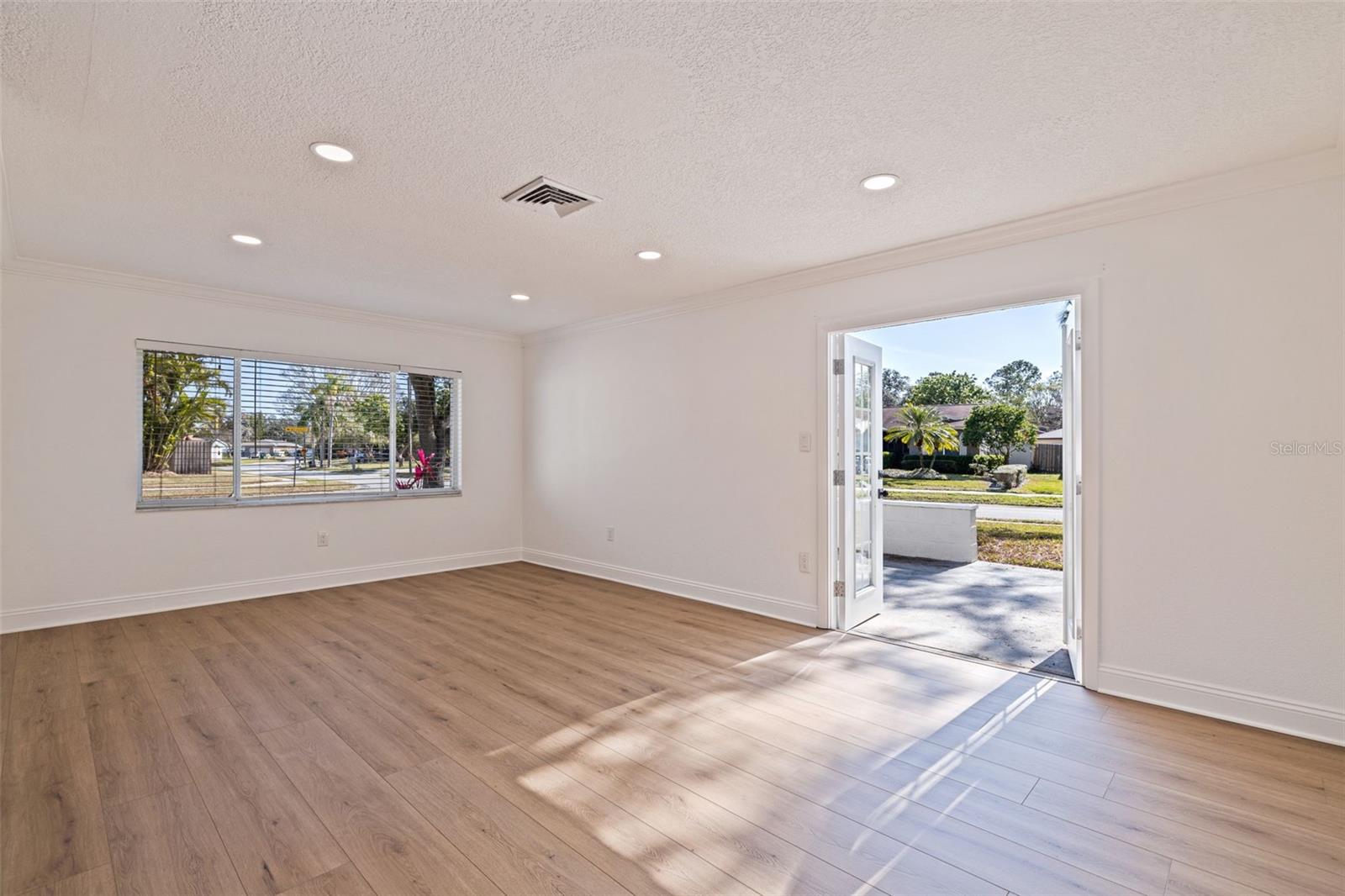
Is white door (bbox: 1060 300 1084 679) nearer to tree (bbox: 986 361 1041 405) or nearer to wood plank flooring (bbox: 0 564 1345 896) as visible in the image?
wood plank flooring (bbox: 0 564 1345 896)

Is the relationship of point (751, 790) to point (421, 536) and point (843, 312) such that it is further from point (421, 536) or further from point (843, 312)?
point (421, 536)

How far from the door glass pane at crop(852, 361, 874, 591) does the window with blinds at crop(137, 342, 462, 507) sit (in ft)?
13.1

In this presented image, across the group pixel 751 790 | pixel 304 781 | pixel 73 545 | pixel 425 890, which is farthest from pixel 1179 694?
pixel 73 545

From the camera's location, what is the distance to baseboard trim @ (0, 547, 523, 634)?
4062mm

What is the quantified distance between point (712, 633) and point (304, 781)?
2386 millimetres

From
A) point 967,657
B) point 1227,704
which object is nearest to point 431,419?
point 967,657

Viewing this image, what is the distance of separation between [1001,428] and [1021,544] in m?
3.44

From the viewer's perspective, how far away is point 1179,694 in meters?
2.79

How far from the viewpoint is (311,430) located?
530 cm

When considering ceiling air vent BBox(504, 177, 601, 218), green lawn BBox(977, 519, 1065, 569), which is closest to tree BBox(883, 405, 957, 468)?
green lawn BBox(977, 519, 1065, 569)

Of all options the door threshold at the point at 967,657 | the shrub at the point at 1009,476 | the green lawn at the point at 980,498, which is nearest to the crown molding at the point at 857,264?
the door threshold at the point at 967,657

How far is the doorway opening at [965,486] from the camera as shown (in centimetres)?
370

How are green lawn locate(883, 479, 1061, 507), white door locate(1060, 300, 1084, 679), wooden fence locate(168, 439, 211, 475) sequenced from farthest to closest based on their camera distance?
green lawn locate(883, 479, 1061, 507)
wooden fence locate(168, 439, 211, 475)
white door locate(1060, 300, 1084, 679)

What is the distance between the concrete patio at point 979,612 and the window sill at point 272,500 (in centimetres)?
421
